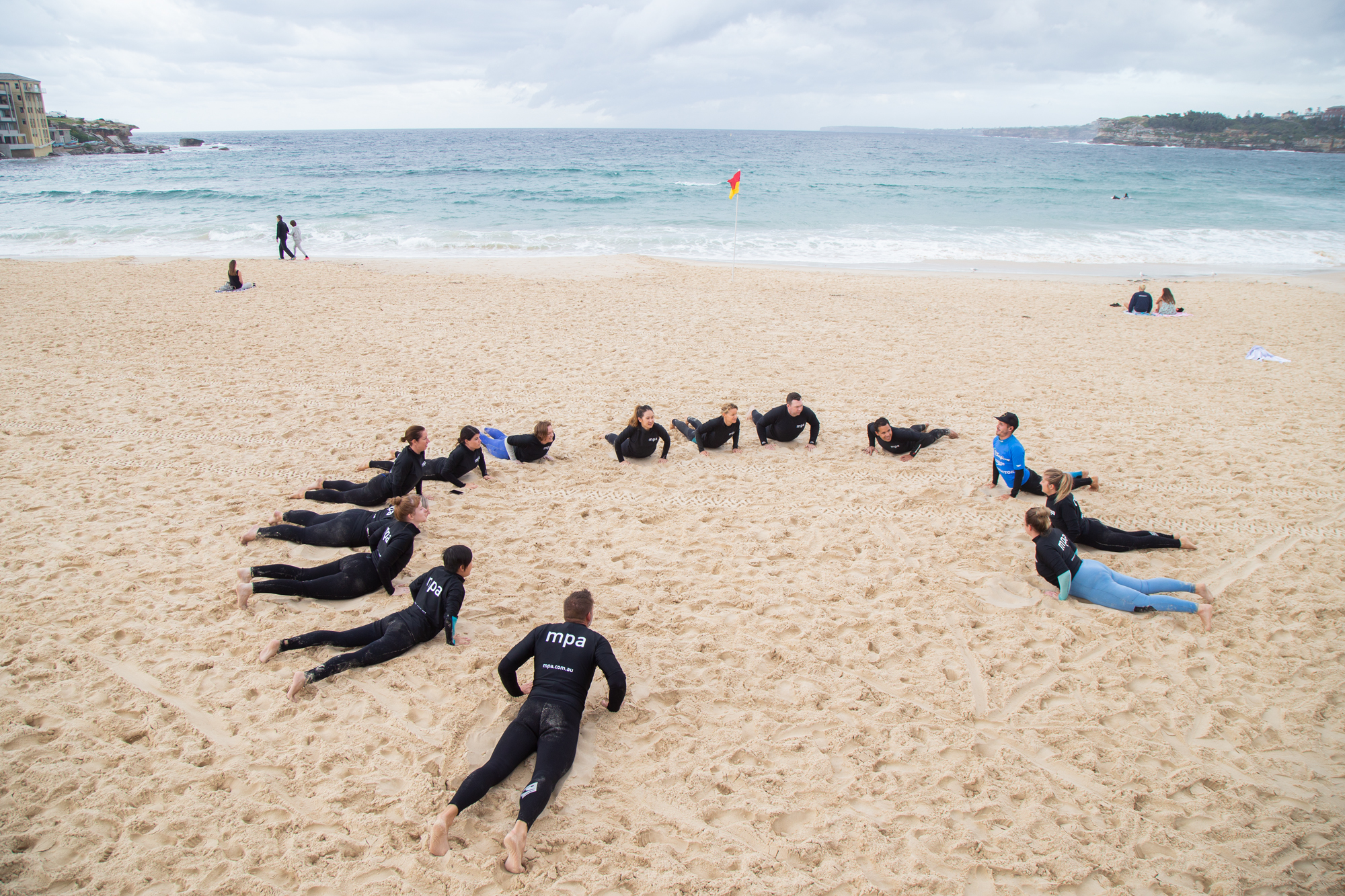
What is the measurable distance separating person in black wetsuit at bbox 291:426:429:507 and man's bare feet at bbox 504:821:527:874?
3.99 meters

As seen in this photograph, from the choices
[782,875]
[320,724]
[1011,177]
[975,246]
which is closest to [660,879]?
[782,875]

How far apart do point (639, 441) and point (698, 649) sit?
348 centimetres

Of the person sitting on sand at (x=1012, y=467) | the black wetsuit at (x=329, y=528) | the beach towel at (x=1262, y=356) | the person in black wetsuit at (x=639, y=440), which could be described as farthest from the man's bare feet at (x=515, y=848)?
the beach towel at (x=1262, y=356)

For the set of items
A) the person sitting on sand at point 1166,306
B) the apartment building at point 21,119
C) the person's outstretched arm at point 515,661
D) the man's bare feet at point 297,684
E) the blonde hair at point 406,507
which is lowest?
the man's bare feet at point 297,684

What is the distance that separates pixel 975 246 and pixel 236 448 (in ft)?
86.4

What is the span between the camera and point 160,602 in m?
5.30

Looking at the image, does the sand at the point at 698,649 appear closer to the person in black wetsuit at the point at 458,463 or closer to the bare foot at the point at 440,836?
the bare foot at the point at 440,836

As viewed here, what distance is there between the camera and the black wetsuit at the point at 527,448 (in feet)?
26.0

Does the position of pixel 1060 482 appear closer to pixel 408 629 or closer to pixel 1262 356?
pixel 408 629

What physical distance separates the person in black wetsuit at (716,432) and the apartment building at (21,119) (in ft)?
308

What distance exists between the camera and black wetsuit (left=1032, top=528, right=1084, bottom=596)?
5.64 m

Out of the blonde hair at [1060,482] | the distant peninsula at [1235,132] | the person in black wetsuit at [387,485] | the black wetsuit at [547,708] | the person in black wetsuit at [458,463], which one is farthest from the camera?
the distant peninsula at [1235,132]

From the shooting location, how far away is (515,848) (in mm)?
3346

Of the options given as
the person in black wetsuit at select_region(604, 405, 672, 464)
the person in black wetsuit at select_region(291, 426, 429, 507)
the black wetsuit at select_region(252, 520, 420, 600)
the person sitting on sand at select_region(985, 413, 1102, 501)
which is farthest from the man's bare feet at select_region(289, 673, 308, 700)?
the person sitting on sand at select_region(985, 413, 1102, 501)
